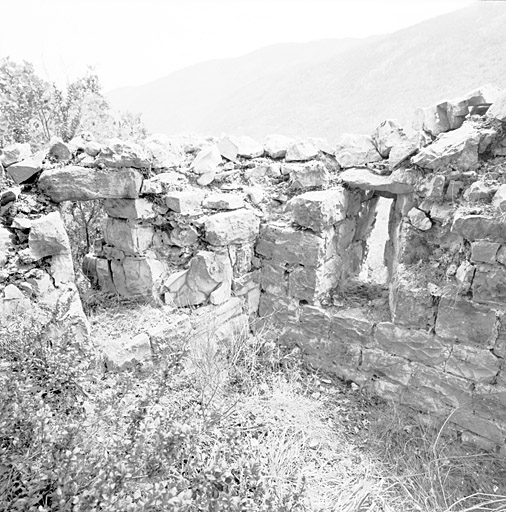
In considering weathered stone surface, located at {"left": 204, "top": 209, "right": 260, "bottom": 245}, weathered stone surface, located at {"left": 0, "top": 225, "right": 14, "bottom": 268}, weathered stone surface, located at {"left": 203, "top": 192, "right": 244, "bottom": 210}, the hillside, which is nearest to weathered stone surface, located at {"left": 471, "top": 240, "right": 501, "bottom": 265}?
weathered stone surface, located at {"left": 204, "top": 209, "right": 260, "bottom": 245}

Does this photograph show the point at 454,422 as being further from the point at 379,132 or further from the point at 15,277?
the point at 15,277

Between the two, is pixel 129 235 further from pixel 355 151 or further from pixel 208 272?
pixel 355 151

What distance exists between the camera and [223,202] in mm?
3561

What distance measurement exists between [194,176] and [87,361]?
200 cm

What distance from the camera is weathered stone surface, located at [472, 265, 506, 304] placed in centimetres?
284

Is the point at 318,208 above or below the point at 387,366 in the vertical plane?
above

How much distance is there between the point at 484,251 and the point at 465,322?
565 mm

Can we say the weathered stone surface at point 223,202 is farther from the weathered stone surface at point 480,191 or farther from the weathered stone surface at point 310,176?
the weathered stone surface at point 480,191

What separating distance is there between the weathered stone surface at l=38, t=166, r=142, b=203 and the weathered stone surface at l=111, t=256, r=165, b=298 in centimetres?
62

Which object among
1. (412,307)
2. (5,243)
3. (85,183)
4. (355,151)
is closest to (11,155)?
(85,183)

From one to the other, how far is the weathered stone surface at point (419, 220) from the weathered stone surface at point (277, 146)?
1.40m

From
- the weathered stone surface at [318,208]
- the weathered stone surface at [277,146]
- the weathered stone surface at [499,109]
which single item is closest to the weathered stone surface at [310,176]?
the weathered stone surface at [318,208]

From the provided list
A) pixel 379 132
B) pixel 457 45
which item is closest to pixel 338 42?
pixel 457 45

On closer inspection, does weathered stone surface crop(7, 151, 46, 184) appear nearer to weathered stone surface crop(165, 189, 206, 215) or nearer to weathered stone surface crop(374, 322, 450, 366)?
weathered stone surface crop(165, 189, 206, 215)
